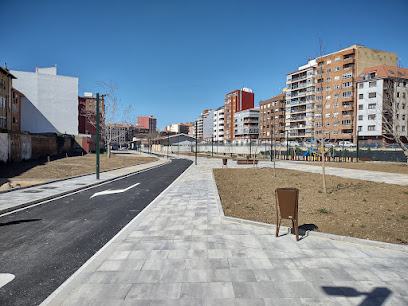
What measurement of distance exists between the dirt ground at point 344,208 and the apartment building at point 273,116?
213 ft

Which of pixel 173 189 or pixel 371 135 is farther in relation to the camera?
pixel 371 135

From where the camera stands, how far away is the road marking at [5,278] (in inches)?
158

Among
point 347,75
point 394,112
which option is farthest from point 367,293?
point 347,75

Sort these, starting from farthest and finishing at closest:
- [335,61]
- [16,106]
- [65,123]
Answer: [335,61] < [65,123] < [16,106]

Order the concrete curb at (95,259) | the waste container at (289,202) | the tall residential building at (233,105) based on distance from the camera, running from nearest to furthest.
Answer: the concrete curb at (95,259)
the waste container at (289,202)
the tall residential building at (233,105)

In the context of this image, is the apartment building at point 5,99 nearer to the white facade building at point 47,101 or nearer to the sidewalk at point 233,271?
the white facade building at point 47,101

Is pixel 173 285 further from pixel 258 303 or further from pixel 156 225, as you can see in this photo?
pixel 156 225

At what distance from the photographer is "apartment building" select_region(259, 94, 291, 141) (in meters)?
77.0

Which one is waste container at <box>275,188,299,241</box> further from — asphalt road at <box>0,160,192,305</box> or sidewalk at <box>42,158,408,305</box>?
asphalt road at <box>0,160,192,305</box>

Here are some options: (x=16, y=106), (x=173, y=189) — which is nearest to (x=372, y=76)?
(x=173, y=189)

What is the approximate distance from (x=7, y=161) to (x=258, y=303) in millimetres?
25325

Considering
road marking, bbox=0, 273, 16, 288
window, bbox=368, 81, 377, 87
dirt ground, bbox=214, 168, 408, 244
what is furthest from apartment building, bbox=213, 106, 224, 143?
road marking, bbox=0, 273, 16, 288

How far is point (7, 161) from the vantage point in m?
20.9

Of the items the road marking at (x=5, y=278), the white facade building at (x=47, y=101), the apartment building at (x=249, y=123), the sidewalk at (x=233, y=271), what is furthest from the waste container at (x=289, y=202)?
the apartment building at (x=249, y=123)
